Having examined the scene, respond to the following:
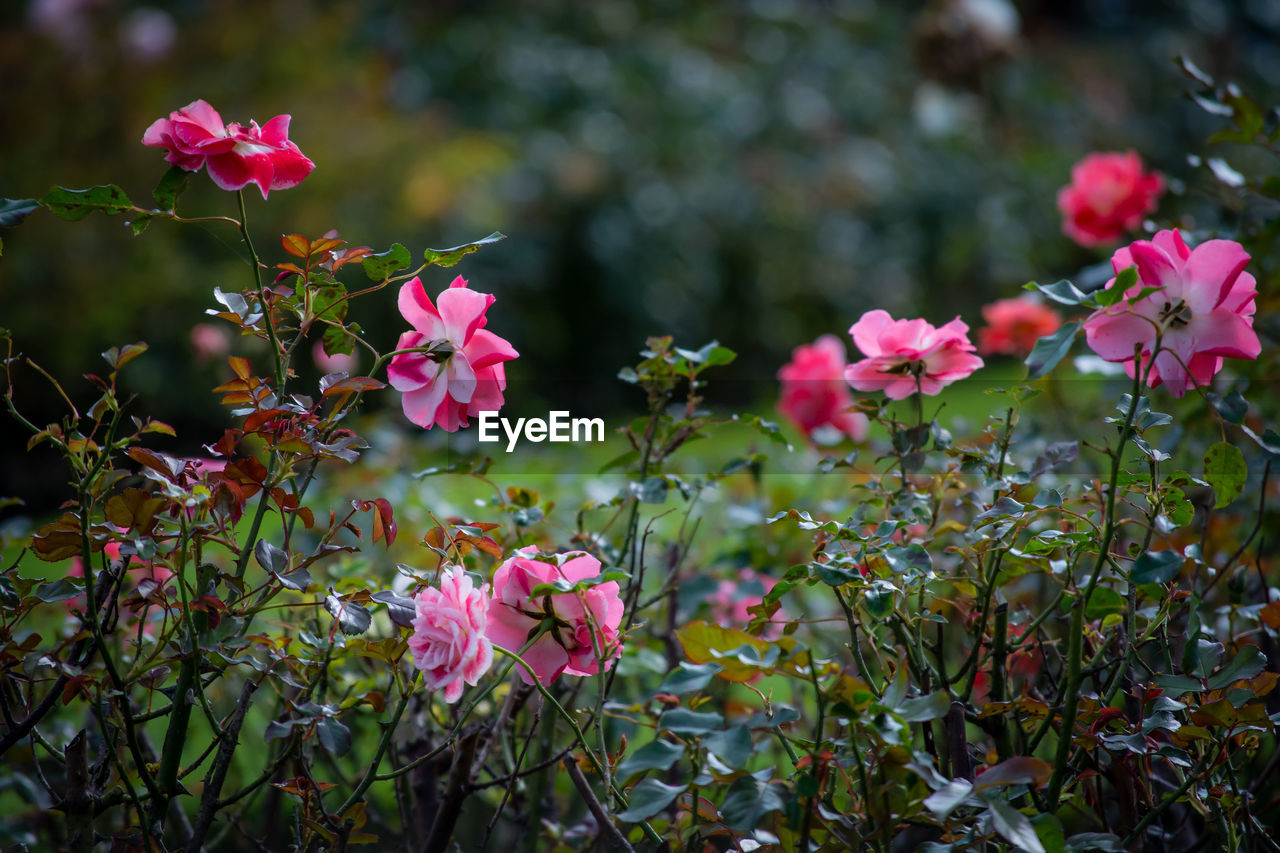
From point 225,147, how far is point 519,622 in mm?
371

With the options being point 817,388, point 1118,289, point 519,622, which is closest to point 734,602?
point 817,388

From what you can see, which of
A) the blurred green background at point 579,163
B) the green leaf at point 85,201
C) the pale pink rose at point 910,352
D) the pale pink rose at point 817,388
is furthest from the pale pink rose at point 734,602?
the blurred green background at point 579,163

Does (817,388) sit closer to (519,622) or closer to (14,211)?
(519,622)

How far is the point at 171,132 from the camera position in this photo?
2.14 feet

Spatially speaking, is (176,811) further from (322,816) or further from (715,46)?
(715,46)

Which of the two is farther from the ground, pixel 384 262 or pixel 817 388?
pixel 384 262

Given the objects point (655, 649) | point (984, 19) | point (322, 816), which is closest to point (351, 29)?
point (984, 19)

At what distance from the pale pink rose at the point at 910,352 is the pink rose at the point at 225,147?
426 millimetres

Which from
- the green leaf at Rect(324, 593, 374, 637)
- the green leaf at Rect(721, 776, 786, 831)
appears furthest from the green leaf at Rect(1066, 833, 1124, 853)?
the green leaf at Rect(324, 593, 374, 637)

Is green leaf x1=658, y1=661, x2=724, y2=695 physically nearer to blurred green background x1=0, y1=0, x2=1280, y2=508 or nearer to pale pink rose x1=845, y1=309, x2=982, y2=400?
pale pink rose x1=845, y1=309, x2=982, y2=400

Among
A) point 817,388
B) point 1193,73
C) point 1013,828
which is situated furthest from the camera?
point 817,388

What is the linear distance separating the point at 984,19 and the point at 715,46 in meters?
2.17

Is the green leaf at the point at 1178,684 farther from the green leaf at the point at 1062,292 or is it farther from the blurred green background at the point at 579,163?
the blurred green background at the point at 579,163

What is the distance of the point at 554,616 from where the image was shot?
0.64 m
